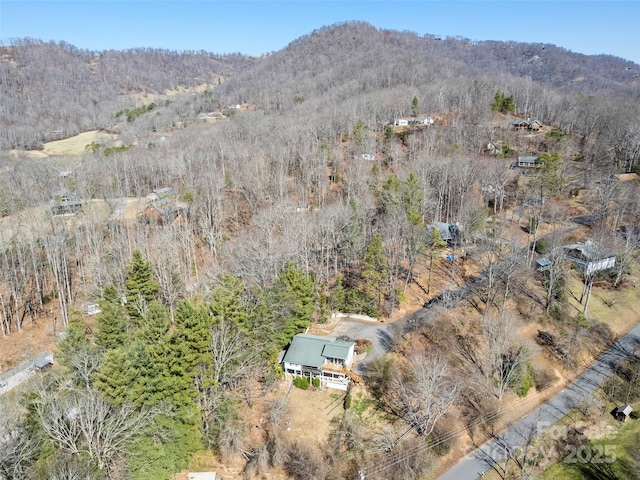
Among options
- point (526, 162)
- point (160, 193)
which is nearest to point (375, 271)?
point (160, 193)

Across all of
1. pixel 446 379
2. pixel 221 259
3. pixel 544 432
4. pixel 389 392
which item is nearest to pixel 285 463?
pixel 389 392

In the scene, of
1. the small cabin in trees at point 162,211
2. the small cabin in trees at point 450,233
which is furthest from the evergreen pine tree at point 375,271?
the small cabin in trees at point 162,211

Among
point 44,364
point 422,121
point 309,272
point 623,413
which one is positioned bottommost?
point 623,413

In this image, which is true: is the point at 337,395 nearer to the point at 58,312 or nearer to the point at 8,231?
the point at 58,312

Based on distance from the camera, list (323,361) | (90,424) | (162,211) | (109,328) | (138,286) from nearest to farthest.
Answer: (90,424) → (109,328) → (323,361) → (138,286) → (162,211)

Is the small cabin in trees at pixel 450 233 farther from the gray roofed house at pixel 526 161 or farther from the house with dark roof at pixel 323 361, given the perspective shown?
the gray roofed house at pixel 526 161

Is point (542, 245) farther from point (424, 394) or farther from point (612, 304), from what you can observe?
point (424, 394)

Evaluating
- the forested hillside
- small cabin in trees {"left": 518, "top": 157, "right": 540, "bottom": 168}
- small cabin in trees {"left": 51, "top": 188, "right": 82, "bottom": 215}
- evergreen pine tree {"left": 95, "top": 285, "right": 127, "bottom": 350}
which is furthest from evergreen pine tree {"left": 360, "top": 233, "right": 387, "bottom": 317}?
small cabin in trees {"left": 51, "top": 188, "right": 82, "bottom": 215}
